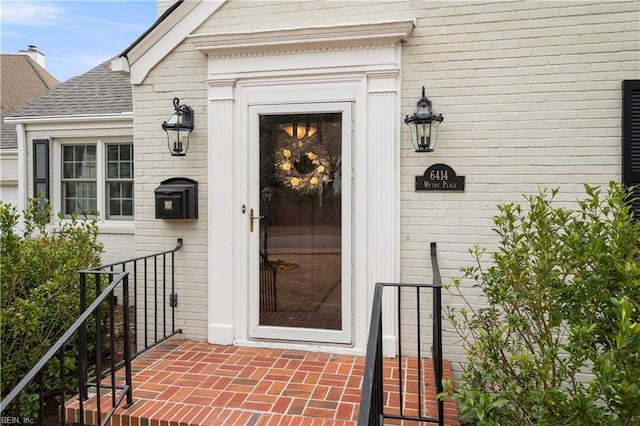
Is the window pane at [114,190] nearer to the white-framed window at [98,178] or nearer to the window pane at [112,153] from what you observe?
the white-framed window at [98,178]

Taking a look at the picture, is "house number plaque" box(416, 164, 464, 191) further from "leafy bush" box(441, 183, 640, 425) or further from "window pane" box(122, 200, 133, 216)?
"window pane" box(122, 200, 133, 216)

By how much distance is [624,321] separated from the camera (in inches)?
66.6

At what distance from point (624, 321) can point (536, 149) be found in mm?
2207

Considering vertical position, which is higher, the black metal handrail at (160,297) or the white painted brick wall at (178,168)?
the white painted brick wall at (178,168)

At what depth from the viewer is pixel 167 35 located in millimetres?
4199

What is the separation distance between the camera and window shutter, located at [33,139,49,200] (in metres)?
6.57

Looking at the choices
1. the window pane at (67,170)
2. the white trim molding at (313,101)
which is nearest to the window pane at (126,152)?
the window pane at (67,170)

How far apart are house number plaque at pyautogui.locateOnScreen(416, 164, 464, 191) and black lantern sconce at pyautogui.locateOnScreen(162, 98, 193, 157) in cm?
219

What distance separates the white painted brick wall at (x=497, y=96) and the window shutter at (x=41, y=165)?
4.51 metres

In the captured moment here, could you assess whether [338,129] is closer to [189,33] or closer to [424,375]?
[189,33]

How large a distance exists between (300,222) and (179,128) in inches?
56.1

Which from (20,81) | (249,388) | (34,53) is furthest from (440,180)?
(34,53)

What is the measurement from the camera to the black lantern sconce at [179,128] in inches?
159

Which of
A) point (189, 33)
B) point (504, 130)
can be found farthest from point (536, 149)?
point (189, 33)
